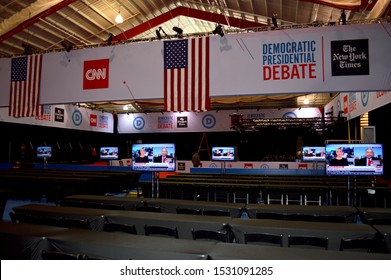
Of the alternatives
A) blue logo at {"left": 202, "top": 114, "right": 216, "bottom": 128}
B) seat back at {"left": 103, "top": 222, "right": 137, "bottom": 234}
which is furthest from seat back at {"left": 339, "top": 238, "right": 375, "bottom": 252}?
blue logo at {"left": 202, "top": 114, "right": 216, "bottom": 128}

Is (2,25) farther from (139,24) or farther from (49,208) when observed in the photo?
(49,208)

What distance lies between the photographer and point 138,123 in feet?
59.3

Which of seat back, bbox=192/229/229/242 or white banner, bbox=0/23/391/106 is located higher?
white banner, bbox=0/23/391/106

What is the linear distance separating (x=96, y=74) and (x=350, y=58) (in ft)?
18.1

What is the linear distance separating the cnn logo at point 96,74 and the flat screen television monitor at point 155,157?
2030 millimetres

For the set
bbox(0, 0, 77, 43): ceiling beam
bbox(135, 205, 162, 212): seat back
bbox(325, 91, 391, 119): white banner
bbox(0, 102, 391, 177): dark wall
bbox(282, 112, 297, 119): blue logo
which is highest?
bbox(0, 0, 77, 43): ceiling beam

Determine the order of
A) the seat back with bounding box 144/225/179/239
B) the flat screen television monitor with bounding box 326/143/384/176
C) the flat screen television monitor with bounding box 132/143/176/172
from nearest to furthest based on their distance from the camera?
the seat back with bounding box 144/225/179/239 → the flat screen television monitor with bounding box 326/143/384/176 → the flat screen television monitor with bounding box 132/143/176/172

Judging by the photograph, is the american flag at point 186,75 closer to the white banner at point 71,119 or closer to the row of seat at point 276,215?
the row of seat at point 276,215

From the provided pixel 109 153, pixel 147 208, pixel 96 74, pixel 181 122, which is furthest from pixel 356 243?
pixel 181 122

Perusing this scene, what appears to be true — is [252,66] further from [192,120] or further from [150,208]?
[192,120]

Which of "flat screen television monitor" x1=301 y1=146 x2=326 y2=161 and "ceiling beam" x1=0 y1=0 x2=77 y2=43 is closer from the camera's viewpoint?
"ceiling beam" x1=0 y1=0 x2=77 y2=43

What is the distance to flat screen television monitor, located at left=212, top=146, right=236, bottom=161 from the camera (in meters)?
12.2

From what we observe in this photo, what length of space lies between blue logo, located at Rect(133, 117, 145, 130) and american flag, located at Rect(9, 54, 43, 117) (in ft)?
35.1

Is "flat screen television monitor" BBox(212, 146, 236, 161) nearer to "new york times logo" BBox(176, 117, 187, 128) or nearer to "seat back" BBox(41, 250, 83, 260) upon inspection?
"new york times logo" BBox(176, 117, 187, 128)
